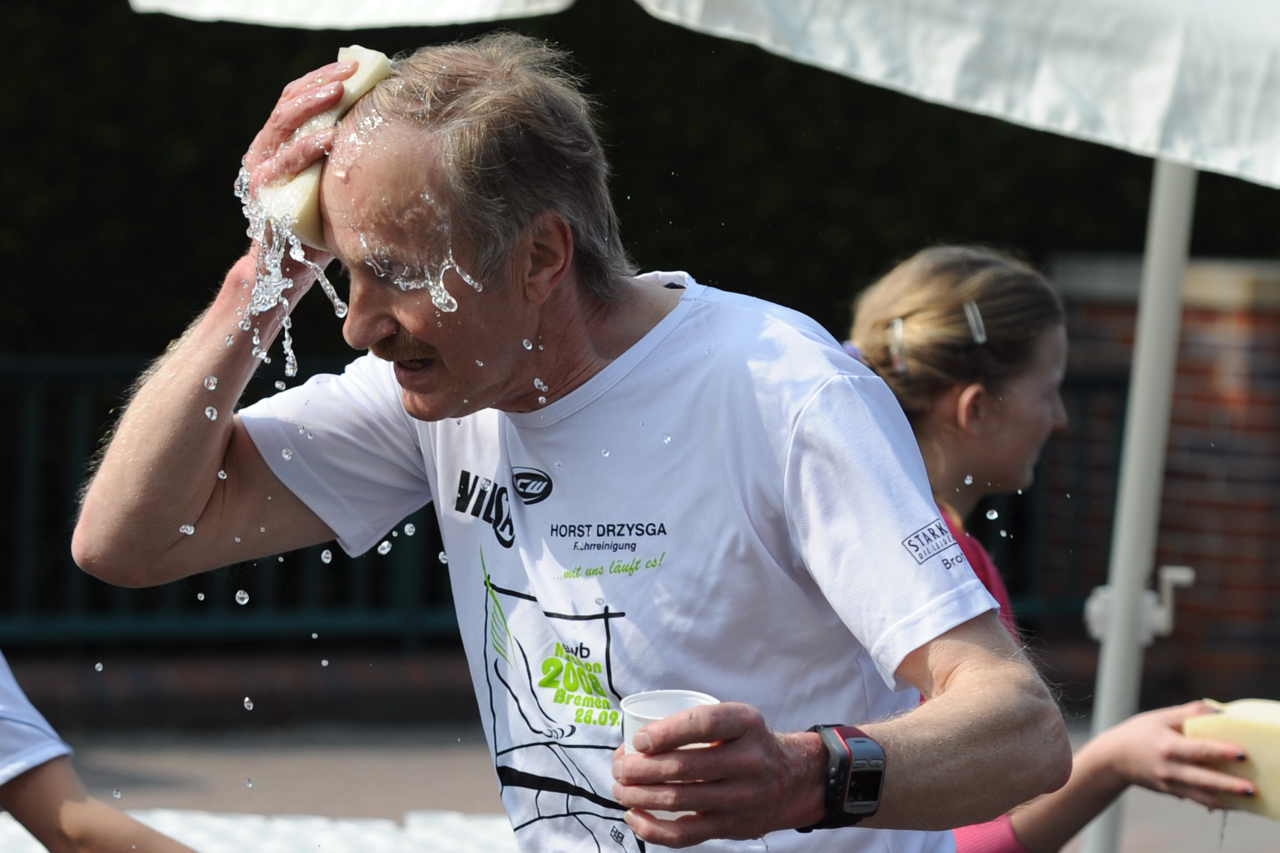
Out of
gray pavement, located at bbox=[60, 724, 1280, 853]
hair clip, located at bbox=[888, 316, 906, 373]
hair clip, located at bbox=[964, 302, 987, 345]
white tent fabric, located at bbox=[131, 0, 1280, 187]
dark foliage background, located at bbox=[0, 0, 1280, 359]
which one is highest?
dark foliage background, located at bbox=[0, 0, 1280, 359]

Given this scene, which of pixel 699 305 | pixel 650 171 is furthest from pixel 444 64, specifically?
pixel 650 171

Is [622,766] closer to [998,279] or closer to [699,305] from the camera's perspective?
[699,305]

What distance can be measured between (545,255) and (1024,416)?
50.7 inches

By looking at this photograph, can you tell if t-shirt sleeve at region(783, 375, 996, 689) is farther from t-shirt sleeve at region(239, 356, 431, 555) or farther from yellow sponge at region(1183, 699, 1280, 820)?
yellow sponge at region(1183, 699, 1280, 820)

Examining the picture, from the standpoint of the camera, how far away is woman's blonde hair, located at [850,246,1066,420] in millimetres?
2984

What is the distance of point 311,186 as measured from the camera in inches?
78.4

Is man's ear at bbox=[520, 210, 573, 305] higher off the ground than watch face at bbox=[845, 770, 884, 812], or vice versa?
man's ear at bbox=[520, 210, 573, 305]

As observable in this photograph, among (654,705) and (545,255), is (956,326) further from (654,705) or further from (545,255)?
(654,705)

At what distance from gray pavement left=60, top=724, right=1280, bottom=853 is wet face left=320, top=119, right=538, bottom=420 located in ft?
11.5

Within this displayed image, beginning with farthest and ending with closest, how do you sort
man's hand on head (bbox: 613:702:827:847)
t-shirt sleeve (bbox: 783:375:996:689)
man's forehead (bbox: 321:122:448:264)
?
1. man's forehead (bbox: 321:122:448:264)
2. t-shirt sleeve (bbox: 783:375:996:689)
3. man's hand on head (bbox: 613:702:827:847)

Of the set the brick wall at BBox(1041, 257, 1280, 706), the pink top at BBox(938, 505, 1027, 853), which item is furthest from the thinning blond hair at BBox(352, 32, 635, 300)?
the brick wall at BBox(1041, 257, 1280, 706)

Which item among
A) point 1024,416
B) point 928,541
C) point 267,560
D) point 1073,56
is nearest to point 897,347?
point 1024,416

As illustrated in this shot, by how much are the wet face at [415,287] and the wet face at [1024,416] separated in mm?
1224

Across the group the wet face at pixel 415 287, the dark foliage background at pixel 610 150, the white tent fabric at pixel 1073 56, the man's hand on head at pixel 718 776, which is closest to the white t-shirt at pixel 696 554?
the wet face at pixel 415 287
